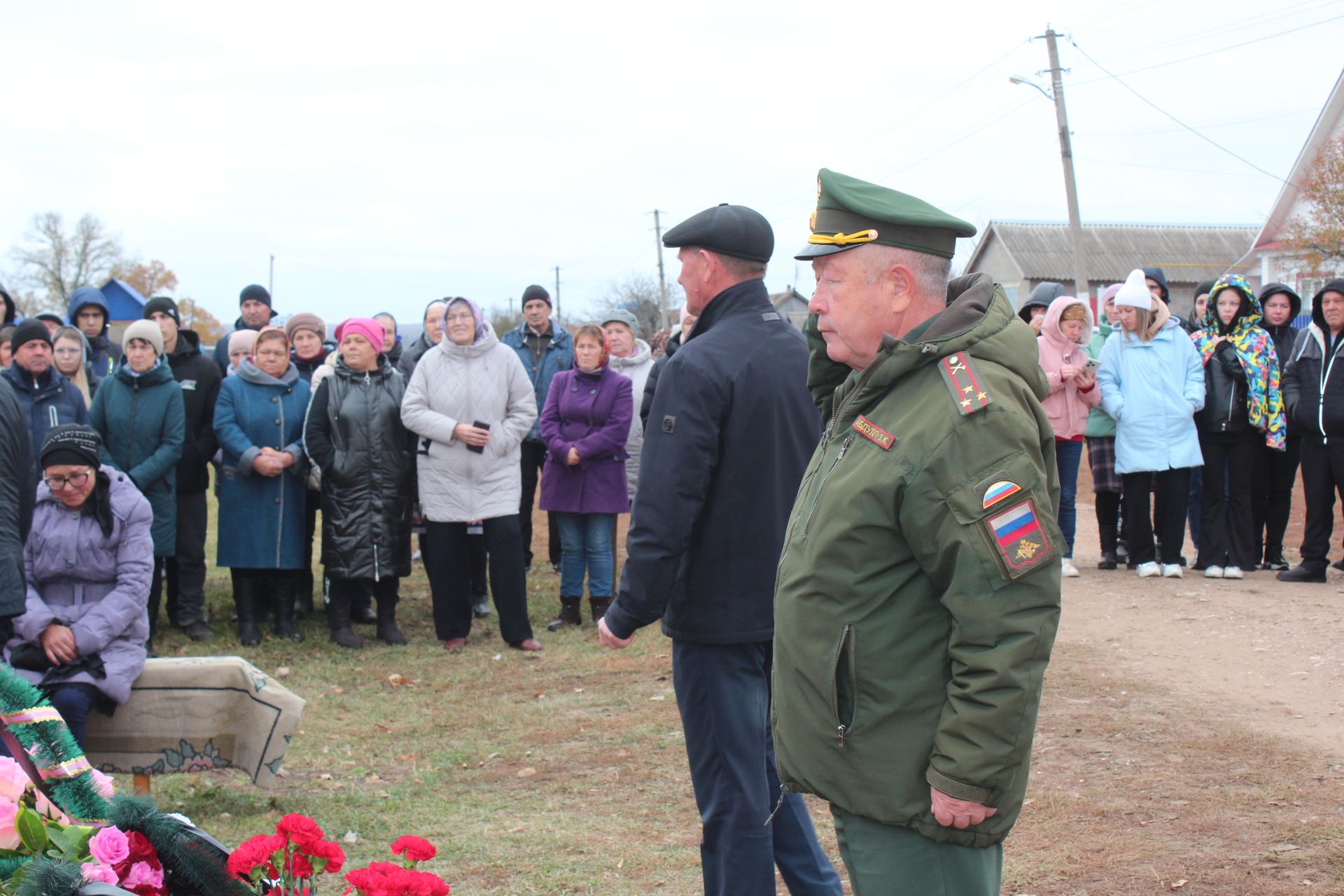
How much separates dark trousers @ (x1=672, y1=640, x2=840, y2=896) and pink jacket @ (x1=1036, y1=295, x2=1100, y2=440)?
6109 millimetres

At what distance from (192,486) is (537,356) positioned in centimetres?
318

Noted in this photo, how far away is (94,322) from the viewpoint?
9.66 m

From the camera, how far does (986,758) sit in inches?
86.6

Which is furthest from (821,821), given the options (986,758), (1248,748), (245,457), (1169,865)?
(245,457)

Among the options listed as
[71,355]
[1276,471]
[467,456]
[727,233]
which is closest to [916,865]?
[727,233]

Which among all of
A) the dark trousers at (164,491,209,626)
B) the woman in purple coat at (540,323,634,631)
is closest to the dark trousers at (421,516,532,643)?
the woman in purple coat at (540,323,634,631)

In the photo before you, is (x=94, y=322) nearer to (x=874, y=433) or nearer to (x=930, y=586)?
(x=874, y=433)

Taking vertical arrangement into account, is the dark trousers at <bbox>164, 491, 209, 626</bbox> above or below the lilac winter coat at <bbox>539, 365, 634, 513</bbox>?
below

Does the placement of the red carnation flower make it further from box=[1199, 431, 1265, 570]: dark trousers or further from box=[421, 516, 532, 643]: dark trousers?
box=[1199, 431, 1265, 570]: dark trousers

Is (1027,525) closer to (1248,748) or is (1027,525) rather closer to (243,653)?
(1248,748)

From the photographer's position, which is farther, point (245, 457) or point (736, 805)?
point (245, 457)

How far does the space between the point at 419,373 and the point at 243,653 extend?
85.1 inches

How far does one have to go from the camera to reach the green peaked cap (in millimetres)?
2469

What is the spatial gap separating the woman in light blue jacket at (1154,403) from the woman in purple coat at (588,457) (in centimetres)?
368
